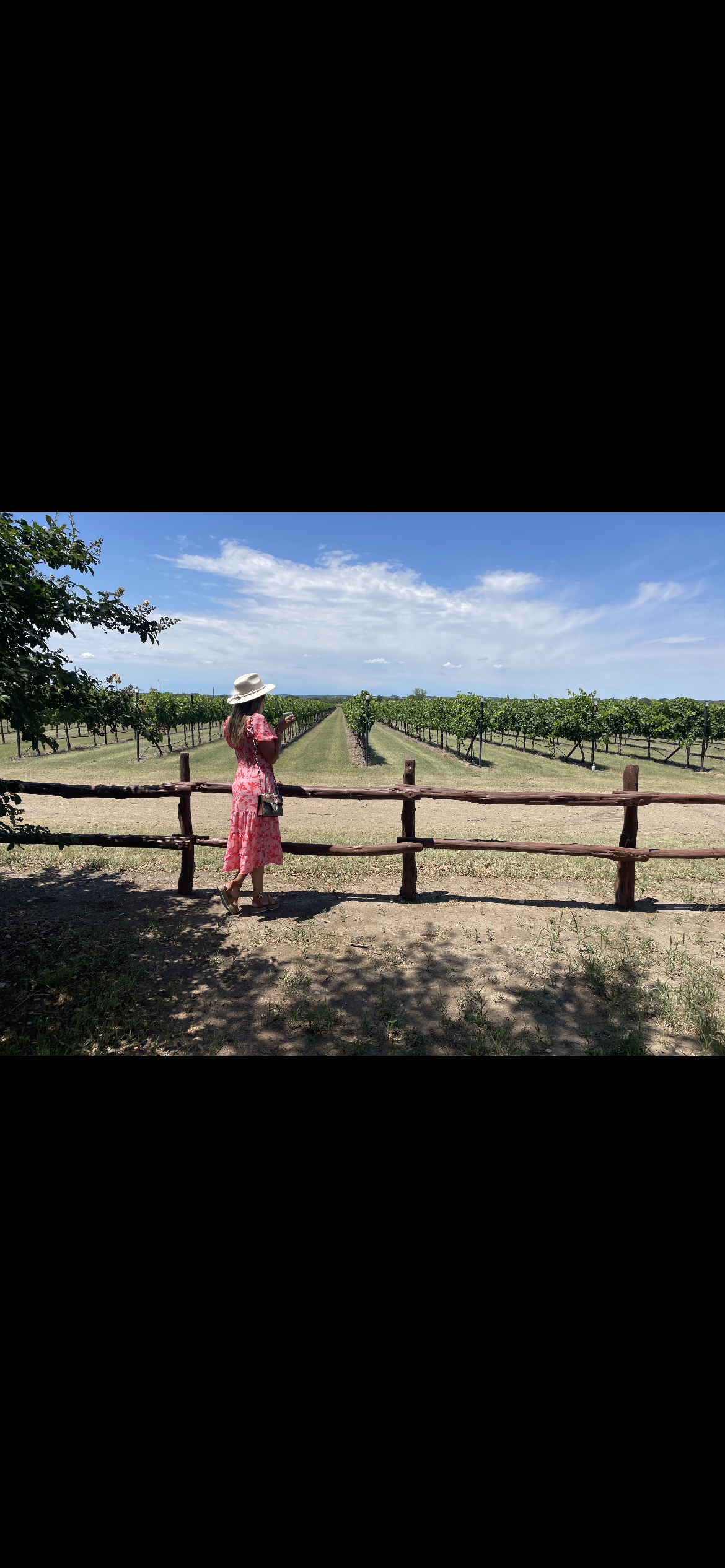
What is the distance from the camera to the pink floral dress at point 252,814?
14.9 feet

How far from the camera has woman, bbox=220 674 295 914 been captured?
4.52 metres

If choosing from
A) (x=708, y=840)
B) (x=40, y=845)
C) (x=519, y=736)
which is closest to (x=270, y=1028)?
(x=40, y=845)

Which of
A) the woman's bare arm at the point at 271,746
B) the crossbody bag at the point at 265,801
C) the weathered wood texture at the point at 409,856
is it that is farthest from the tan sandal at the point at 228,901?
the weathered wood texture at the point at 409,856

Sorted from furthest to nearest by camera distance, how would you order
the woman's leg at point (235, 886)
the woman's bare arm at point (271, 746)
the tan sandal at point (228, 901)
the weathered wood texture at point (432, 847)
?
the weathered wood texture at point (432, 847)
the tan sandal at point (228, 901)
the woman's leg at point (235, 886)
the woman's bare arm at point (271, 746)

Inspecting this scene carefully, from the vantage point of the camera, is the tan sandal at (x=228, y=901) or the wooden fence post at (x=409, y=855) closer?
the tan sandal at (x=228, y=901)

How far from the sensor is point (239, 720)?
4.52 m

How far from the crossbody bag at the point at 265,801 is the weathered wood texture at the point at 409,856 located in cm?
154

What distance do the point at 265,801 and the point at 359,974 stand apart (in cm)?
175

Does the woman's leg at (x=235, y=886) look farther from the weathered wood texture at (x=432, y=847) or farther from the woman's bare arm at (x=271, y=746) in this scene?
the woman's bare arm at (x=271, y=746)

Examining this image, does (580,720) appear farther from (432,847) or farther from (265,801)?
(265,801)

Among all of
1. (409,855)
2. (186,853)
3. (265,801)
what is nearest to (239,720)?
(265,801)
